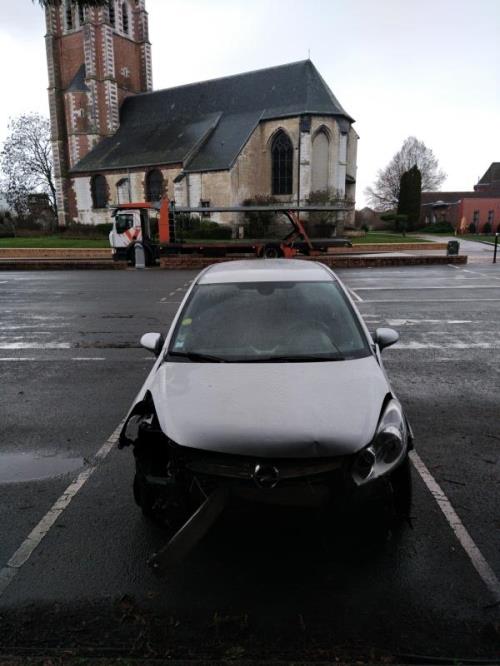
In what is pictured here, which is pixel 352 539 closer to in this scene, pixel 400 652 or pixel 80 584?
pixel 400 652

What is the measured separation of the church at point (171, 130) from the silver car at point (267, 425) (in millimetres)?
36855

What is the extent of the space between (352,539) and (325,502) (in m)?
0.62

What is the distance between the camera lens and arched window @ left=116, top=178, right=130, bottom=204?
45.5 metres

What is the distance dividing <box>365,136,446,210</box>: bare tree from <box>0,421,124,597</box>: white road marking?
285 ft

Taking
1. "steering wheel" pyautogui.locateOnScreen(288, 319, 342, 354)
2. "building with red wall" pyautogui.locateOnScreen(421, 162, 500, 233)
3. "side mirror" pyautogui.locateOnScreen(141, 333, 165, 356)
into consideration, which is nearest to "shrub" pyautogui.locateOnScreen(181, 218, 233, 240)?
"side mirror" pyautogui.locateOnScreen(141, 333, 165, 356)

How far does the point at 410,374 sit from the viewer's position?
6.52 m

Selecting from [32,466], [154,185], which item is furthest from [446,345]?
[154,185]

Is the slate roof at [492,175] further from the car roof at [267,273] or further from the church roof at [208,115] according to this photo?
the car roof at [267,273]

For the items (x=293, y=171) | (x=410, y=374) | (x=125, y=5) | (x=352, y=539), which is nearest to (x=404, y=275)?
(x=410, y=374)

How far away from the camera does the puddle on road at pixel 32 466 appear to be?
3.93 metres

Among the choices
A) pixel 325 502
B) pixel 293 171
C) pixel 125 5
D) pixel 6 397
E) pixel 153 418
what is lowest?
pixel 6 397

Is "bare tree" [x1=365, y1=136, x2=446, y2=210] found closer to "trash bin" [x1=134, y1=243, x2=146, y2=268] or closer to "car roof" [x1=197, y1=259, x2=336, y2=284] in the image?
"trash bin" [x1=134, y1=243, x2=146, y2=268]

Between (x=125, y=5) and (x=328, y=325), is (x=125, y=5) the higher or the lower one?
the higher one

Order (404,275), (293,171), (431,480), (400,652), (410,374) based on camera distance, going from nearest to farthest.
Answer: (400,652) < (431,480) < (410,374) < (404,275) < (293,171)
